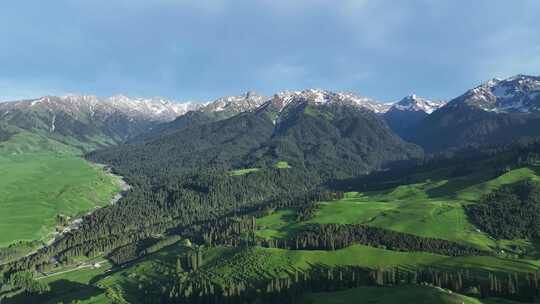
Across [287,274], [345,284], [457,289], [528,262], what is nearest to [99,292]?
[287,274]

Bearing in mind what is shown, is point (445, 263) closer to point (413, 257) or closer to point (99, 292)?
point (413, 257)

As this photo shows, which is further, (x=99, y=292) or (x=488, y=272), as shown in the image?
(x=99, y=292)

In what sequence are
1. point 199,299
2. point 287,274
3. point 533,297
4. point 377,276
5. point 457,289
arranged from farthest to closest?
1. point 287,274
2. point 199,299
3. point 377,276
4. point 457,289
5. point 533,297

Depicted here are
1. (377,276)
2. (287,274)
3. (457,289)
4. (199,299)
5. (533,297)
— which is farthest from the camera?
(287,274)

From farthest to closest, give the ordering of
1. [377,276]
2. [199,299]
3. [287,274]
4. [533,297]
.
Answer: [287,274] < [199,299] < [377,276] < [533,297]

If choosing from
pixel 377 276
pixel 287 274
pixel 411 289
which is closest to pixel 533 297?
pixel 411 289

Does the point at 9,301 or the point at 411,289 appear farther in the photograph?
the point at 9,301

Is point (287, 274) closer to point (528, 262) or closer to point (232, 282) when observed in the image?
point (232, 282)

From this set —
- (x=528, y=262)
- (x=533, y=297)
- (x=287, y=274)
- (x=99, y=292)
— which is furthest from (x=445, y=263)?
(x=99, y=292)

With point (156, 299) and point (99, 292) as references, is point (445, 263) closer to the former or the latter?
point (156, 299)
